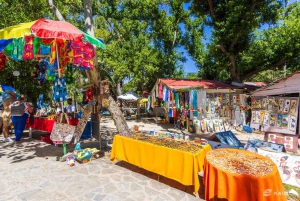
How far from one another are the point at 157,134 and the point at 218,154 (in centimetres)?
199

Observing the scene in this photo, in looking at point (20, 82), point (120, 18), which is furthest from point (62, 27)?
point (120, 18)

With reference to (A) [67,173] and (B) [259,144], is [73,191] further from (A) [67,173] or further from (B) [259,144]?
(B) [259,144]

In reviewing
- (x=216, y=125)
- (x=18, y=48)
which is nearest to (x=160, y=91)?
(x=216, y=125)

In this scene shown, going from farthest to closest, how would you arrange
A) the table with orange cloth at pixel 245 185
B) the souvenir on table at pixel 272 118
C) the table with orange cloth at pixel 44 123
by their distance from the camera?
1. the table with orange cloth at pixel 44 123
2. the souvenir on table at pixel 272 118
3. the table with orange cloth at pixel 245 185

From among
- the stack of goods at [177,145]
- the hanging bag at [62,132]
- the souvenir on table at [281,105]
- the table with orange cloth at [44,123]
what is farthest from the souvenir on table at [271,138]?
the table with orange cloth at [44,123]

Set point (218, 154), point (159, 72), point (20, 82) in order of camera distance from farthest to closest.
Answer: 1. point (159, 72)
2. point (20, 82)
3. point (218, 154)

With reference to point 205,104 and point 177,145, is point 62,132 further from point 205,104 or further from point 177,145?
point 205,104

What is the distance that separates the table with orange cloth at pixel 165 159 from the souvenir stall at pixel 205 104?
6096mm

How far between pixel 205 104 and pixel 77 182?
7.92 metres

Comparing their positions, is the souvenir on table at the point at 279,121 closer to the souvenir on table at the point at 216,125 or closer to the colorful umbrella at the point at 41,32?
the souvenir on table at the point at 216,125

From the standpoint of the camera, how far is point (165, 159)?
3785mm

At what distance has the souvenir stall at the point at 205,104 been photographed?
9919 mm

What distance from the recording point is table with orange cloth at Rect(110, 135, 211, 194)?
11.1 ft

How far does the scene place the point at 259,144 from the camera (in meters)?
4.75
